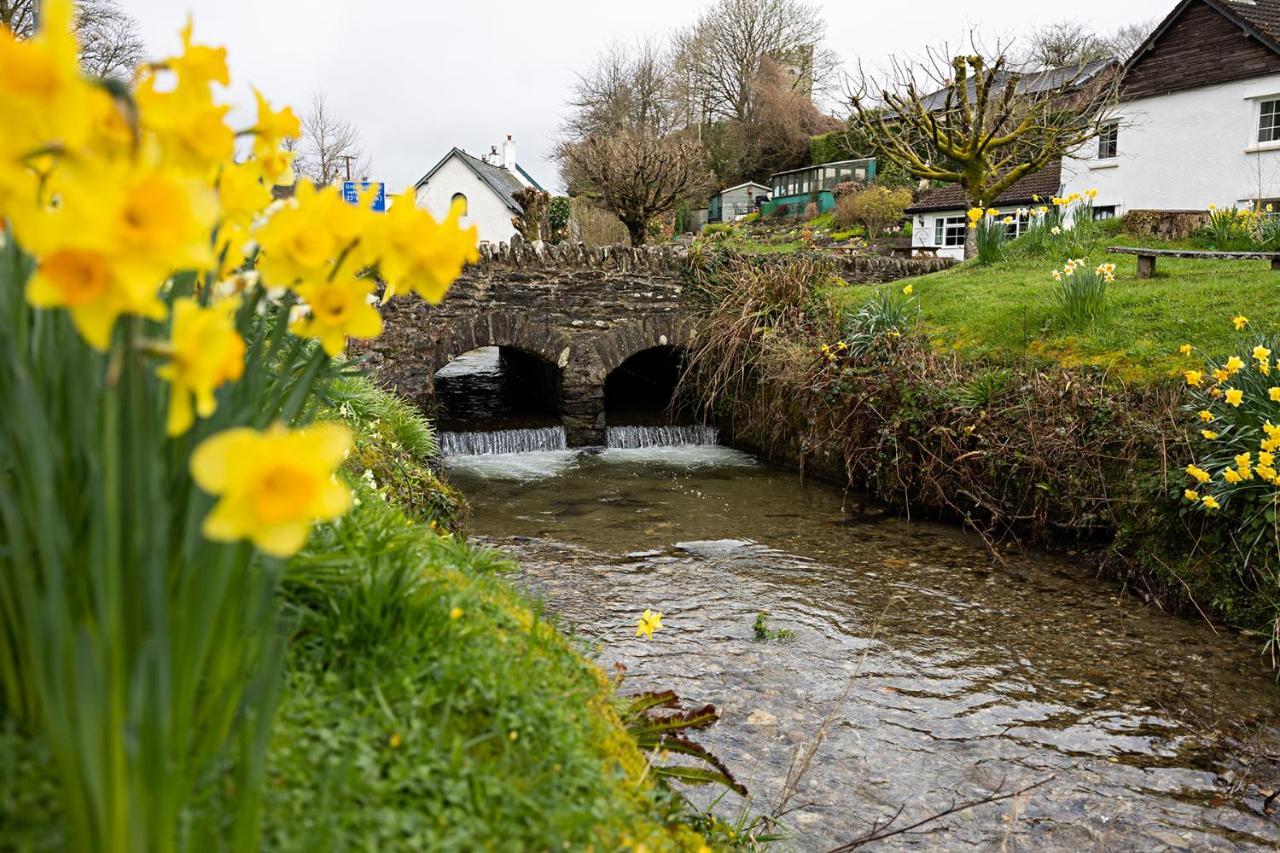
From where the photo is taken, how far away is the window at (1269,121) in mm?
21516

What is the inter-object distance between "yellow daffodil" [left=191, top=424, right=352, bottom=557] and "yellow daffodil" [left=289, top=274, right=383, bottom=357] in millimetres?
463

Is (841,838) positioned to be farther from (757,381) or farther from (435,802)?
(757,381)

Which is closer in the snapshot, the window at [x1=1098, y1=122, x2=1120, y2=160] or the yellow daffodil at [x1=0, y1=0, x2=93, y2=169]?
the yellow daffodil at [x1=0, y1=0, x2=93, y2=169]

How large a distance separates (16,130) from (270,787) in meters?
1.07

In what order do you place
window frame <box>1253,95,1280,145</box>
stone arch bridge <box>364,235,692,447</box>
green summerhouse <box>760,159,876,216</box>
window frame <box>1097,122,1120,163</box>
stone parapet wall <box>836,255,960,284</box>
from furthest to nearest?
green summerhouse <box>760,159,876,216</box> → window frame <box>1097,122,1120,163</box> → window frame <box>1253,95,1280,145</box> → stone parapet wall <box>836,255,960,284</box> → stone arch bridge <box>364,235,692,447</box>

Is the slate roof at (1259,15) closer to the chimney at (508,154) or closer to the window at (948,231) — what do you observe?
the window at (948,231)

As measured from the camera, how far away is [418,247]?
1402 mm

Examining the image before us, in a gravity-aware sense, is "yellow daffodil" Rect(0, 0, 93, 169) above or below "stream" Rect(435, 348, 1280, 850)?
above

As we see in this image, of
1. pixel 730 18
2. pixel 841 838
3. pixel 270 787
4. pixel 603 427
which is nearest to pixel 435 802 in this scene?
pixel 270 787

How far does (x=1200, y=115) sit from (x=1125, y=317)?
1839cm

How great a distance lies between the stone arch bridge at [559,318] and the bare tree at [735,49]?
37.4 metres

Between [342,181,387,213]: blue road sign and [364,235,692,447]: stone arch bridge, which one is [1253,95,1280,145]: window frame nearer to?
[364,235,692,447]: stone arch bridge

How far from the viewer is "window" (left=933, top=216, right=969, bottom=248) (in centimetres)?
3098

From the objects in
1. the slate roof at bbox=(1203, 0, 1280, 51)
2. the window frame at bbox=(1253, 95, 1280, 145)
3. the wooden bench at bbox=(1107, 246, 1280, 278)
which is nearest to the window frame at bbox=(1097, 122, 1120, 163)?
the slate roof at bbox=(1203, 0, 1280, 51)
